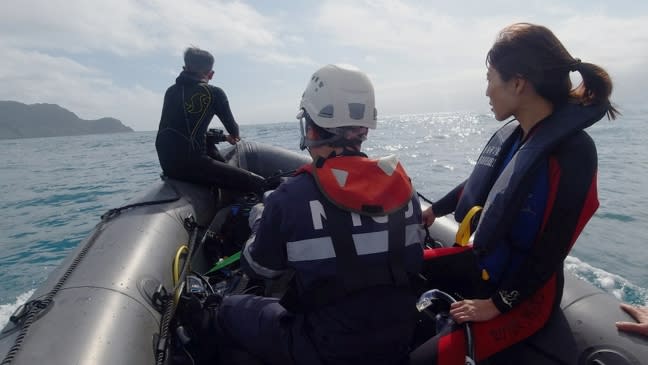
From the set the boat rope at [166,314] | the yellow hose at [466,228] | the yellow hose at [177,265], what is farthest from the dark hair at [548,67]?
the yellow hose at [177,265]

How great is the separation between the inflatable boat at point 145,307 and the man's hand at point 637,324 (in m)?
0.03

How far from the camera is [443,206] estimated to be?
2.46 m

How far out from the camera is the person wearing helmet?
57.4 inches

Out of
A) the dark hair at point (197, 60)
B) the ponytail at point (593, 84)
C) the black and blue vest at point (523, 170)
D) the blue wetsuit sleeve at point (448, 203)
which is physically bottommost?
the blue wetsuit sleeve at point (448, 203)

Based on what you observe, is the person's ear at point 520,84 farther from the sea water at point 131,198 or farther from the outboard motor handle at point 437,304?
the sea water at point 131,198

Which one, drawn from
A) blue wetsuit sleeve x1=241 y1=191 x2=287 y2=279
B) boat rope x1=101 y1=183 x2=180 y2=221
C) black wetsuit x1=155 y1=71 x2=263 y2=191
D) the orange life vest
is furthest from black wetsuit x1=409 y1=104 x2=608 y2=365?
black wetsuit x1=155 y1=71 x2=263 y2=191

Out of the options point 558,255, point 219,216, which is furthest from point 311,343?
point 219,216

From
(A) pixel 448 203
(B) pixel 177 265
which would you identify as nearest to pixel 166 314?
(B) pixel 177 265

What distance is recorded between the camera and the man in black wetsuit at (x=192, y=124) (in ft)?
13.4

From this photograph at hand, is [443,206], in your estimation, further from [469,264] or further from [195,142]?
[195,142]

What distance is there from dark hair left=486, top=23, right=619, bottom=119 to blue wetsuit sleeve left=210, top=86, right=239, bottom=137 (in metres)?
3.22

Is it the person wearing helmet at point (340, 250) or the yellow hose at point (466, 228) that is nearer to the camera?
the person wearing helmet at point (340, 250)

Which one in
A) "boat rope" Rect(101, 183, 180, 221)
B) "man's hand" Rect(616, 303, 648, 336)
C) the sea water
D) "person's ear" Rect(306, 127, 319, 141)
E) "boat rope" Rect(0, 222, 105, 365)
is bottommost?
the sea water

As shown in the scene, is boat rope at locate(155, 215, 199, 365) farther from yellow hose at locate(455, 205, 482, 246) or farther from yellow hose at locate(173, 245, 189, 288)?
yellow hose at locate(455, 205, 482, 246)
